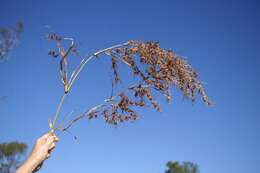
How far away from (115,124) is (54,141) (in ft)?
5.85

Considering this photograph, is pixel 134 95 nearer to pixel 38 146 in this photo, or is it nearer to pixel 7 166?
pixel 38 146

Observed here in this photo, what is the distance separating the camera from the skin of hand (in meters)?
2.84

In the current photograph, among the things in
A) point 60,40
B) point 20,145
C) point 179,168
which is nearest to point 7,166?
point 20,145

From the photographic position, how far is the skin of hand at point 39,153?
284 centimetres

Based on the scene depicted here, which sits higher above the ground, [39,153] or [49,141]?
[49,141]

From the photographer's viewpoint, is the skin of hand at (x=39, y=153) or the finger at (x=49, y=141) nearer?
the skin of hand at (x=39, y=153)

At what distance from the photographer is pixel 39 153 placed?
300cm

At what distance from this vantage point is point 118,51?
5316 mm

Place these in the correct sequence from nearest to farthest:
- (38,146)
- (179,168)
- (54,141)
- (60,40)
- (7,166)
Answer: (38,146) → (54,141) → (60,40) → (7,166) → (179,168)

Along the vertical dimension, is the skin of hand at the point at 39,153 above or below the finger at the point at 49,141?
below

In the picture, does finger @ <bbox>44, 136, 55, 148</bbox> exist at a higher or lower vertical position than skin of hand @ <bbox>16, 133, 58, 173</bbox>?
higher

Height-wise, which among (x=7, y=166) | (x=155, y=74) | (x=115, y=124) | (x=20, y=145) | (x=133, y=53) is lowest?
(x=115, y=124)

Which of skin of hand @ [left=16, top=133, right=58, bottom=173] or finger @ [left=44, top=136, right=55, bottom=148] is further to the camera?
finger @ [left=44, top=136, right=55, bottom=148]

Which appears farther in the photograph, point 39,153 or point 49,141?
point 49,141
